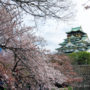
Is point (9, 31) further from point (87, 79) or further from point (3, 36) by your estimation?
point (87, 79)

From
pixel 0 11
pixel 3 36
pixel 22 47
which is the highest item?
pixel 0 11

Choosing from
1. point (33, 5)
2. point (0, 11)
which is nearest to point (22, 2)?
Answer: point (33, 5)

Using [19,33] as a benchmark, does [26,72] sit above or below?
below

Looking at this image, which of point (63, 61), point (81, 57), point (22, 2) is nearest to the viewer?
point (22, 2)

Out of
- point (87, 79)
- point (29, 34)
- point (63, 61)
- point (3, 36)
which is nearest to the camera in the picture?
point (3, 36)

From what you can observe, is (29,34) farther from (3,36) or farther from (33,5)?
(33,5)

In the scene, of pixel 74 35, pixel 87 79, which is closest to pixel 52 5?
pixel 87 79

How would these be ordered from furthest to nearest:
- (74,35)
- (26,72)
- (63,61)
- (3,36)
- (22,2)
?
(74,35)
(63,61)
(26,72)
(3,36)
(22,2)

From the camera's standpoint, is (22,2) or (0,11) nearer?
(22,2)

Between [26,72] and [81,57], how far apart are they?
2135cm

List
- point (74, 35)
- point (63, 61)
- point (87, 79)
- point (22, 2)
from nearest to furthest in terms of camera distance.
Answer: point (22, 2)
point (63, 61)
point (87, 79)
point (74, 35)

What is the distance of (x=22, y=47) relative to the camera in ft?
17.8

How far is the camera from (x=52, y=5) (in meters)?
4.54

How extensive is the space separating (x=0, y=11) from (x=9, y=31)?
2.09 ft
